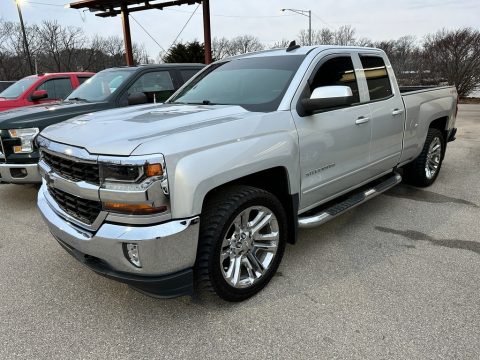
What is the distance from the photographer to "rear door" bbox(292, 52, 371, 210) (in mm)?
3123

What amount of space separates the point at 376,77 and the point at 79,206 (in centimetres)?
333

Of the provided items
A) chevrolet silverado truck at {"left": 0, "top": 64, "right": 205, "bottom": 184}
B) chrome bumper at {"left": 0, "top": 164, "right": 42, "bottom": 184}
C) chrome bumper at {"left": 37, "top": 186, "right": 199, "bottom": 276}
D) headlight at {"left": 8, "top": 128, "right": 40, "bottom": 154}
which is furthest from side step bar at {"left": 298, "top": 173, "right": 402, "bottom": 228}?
headlight at {"left": 8, "top": 128, "right": 40, "bottom": 154}

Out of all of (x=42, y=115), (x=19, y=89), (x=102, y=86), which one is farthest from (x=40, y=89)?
(x=42, y=115)

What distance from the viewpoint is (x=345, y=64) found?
3.79 metres

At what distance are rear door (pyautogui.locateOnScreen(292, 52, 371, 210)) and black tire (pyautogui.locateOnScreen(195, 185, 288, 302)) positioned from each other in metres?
0.54

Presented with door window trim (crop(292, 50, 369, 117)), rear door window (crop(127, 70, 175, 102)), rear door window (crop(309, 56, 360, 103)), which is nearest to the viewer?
door window trim (crop(292, 50, 369, 117))

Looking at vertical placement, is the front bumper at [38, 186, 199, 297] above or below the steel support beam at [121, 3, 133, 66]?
below

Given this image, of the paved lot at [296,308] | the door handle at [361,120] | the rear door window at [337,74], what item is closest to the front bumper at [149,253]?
the paved lot at [296,308]

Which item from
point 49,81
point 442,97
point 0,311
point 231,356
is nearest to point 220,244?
point 231,356

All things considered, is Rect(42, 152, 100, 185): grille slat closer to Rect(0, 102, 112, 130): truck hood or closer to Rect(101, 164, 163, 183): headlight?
Rect(101, 164, 163, 183): headlight

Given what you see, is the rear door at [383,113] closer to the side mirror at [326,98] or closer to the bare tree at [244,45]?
the side mirror at [326,98]

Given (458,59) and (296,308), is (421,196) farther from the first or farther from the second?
(458,59)

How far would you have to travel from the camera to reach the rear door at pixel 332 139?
312 cm

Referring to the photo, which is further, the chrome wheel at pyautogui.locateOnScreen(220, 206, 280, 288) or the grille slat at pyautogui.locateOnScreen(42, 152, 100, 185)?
the chrome wheel at pyautogui.locateOnScreen(220, 206, 280, 288)
